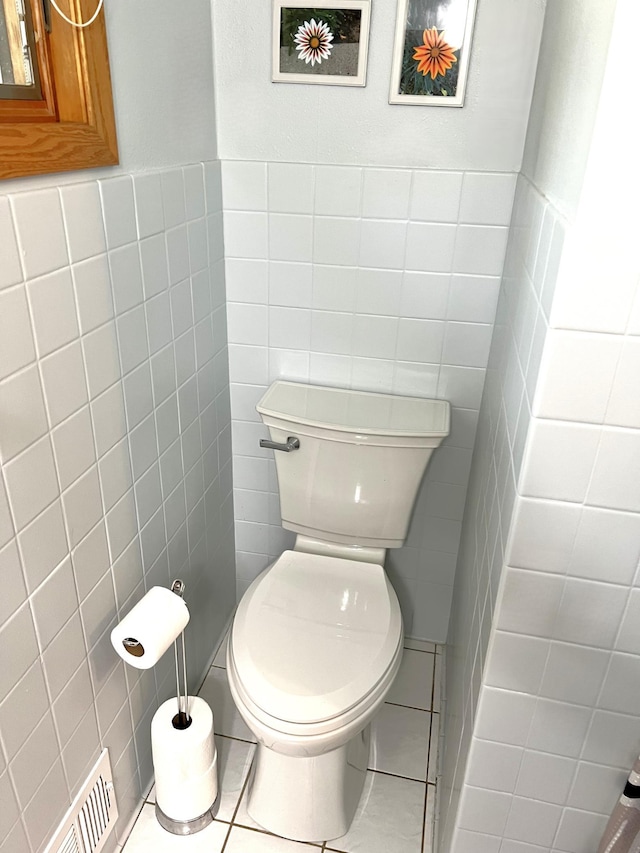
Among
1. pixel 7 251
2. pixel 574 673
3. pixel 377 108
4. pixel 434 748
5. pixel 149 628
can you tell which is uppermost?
pixel 377 108

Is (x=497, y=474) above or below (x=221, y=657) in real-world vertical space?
above

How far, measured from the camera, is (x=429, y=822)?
149cm

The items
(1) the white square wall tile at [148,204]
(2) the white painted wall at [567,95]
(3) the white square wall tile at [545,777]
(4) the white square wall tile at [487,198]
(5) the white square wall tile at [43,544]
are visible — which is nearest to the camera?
(2) the white painted wall at [567,95]

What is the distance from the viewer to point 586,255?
75 centimetres

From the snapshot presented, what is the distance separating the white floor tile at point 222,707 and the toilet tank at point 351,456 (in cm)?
53

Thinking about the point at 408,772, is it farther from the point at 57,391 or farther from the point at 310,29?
the point at 310,29

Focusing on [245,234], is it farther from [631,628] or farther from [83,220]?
[631,628]

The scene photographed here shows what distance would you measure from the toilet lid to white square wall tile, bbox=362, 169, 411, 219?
0.86m

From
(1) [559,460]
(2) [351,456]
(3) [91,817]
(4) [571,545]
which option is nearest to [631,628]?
(4) [571,545]

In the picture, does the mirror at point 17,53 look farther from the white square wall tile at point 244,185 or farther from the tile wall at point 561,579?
the tile wall at point 561,579

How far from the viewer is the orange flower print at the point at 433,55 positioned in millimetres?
1320

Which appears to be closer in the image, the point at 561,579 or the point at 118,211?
the point at 561,579

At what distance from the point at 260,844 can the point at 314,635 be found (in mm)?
518

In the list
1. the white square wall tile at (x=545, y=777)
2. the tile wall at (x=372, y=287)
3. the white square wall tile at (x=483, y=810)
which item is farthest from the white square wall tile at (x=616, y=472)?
the tile wall at (x=372, y=287)
